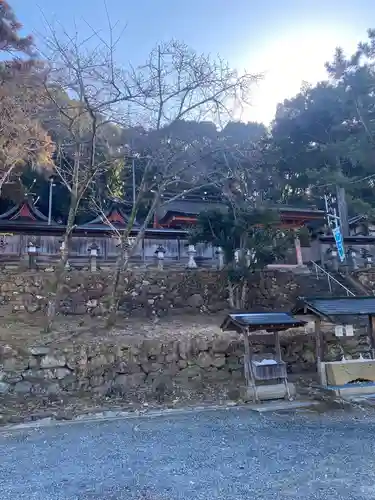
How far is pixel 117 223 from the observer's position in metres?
23.5

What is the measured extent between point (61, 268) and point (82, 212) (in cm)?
1485

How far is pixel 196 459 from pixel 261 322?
4.08 meters

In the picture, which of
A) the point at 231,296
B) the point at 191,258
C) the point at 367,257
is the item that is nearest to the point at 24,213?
the point at 191,258

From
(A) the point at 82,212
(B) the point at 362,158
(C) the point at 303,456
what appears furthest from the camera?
(B) the point at 362,158

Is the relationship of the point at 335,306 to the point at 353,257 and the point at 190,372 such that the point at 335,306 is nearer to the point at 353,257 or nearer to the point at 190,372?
the point at 190,372

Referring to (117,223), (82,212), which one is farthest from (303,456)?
(82,212)

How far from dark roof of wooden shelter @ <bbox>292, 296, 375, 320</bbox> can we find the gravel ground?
8.21 ft

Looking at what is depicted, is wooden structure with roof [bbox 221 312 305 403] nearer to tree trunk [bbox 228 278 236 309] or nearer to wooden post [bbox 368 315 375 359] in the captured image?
wooden post [bbox 368 315 375 359]

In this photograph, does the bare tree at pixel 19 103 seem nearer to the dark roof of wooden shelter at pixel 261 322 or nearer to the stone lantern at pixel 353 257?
the dark roof of wooden shelter at pixel 261 322

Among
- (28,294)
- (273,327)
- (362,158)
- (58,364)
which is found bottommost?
(58,364)

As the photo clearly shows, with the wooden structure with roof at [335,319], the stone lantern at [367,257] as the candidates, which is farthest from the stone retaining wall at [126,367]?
the stone lantern at [367,257]

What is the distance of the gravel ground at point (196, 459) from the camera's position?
429 centimetres

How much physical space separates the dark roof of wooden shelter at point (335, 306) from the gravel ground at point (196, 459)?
2.50 m

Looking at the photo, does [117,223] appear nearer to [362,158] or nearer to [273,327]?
[273,327]
